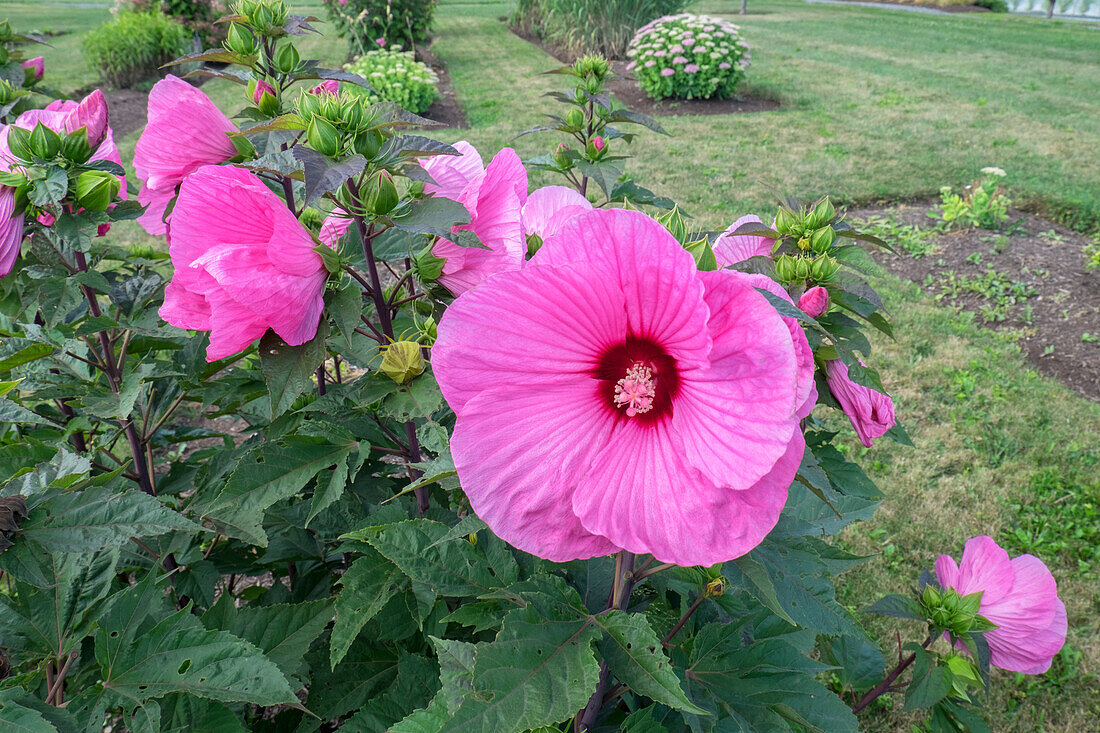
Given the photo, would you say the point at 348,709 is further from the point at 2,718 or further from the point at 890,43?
the point at 890,43

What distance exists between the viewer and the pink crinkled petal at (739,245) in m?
0.99

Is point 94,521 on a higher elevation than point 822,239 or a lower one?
lower

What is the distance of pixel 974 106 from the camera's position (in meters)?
8.90

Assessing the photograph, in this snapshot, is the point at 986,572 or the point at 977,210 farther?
the point at 977,210

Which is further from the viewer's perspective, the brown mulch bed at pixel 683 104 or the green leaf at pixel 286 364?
the brown mulch bed at pixel 683 104

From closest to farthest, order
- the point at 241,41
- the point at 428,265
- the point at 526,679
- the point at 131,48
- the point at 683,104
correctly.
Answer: the point at 526,679
the point at 428,265
the point at 241,41
the point at 683,104
the point at 131,48

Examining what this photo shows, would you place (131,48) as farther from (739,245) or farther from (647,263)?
(647,263)

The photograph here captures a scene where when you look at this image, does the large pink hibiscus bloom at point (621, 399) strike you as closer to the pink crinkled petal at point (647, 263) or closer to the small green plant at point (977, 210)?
the pink crinkled petal at point (647, 263)

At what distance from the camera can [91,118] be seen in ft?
4.13

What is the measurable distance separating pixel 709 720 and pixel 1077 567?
2.59 metres

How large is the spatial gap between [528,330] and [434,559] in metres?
0.47

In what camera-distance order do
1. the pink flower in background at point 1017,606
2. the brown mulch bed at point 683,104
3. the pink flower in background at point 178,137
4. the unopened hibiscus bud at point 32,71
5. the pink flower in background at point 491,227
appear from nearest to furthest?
the pink flower in background at point 491,227 < the pink flower in background at point 178,137 < the pink flower in background at point 1017,606 < the unopened hibiscus bud at point 32,71 < the brown mulch bed at point 683,104

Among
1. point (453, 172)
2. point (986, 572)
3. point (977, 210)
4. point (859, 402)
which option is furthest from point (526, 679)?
point (977, 210)

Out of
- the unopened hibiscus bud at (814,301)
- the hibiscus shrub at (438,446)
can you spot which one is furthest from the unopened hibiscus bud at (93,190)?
the unopened hibiscus bud at (814,301)
